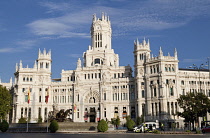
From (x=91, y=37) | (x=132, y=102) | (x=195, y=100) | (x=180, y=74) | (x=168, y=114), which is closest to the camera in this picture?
(x=195, y=100)

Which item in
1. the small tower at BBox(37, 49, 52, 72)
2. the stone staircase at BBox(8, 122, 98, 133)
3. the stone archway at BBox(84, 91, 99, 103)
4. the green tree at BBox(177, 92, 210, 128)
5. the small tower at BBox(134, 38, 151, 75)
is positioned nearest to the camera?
the stone staircase at BBox(8, 122, 98, 133)

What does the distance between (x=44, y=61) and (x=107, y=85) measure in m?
30.5

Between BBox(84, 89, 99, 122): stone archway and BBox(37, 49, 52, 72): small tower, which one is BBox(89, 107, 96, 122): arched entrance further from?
BBox(37, 49, 52, 72): small tower

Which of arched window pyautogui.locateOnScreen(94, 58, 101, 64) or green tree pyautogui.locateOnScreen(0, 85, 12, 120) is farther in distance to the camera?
arched window pyautogui.locateOnScreen(94, 58, 101, 64)

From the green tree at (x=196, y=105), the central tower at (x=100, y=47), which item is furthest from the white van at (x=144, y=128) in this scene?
the central tower at (x=100, y=47)

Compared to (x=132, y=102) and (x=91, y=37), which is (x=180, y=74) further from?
(x=91, y=37)

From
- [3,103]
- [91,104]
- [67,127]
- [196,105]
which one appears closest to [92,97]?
[91,104]

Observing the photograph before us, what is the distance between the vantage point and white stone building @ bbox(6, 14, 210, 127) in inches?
3976

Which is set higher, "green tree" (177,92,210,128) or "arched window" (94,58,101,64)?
"arched window" (94,58,101,64)

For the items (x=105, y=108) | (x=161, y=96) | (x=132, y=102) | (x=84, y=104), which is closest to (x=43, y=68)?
(x=84, y=104)

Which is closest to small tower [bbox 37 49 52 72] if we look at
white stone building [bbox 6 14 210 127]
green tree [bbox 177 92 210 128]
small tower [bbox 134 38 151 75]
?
white stone building [bbox 6 14 210 127]

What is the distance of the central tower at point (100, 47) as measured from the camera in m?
125

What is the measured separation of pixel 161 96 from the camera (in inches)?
3883

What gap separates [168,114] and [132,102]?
17.9 m
